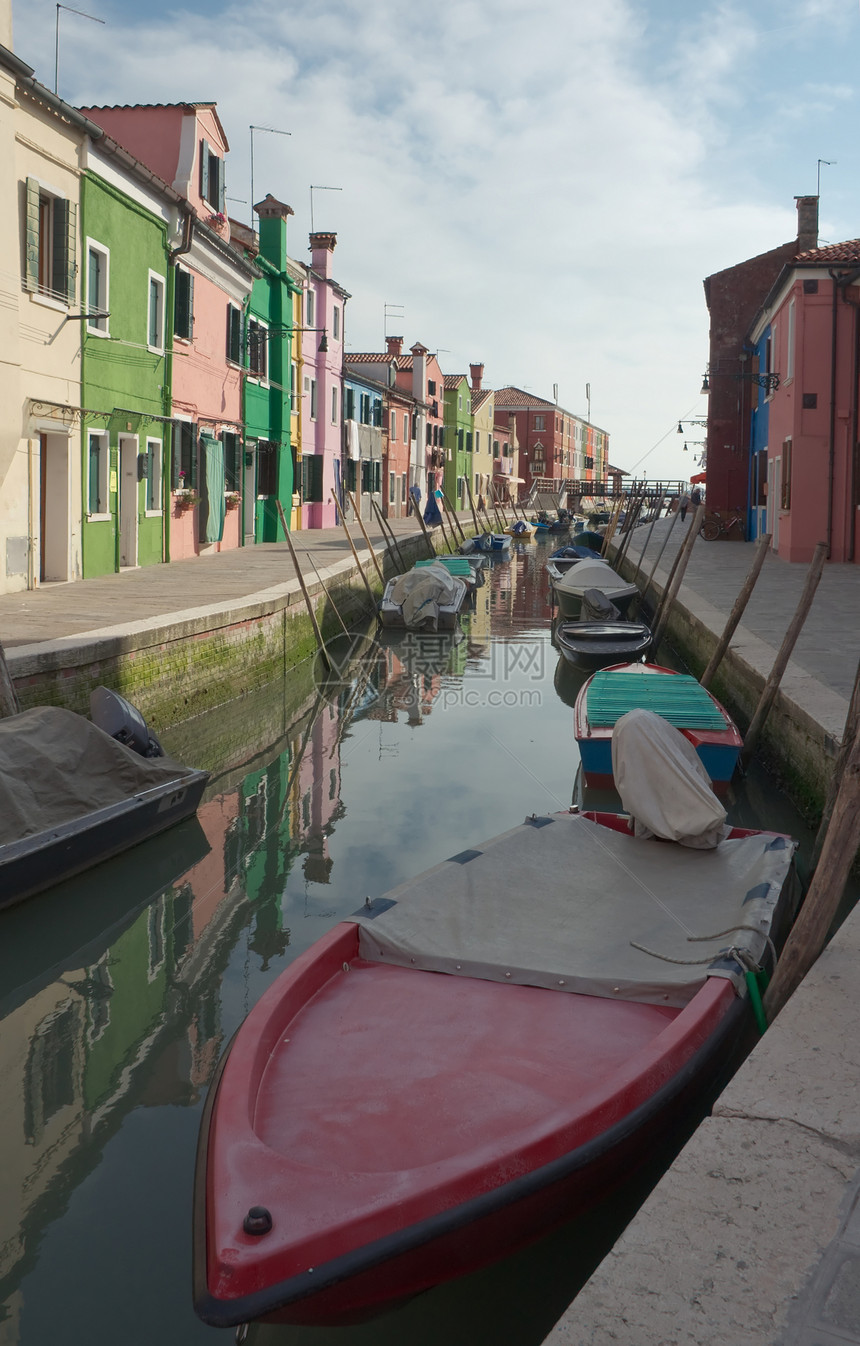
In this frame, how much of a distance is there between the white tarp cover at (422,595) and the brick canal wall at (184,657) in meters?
2.03

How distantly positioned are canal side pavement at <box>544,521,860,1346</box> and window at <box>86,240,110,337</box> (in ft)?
44.9

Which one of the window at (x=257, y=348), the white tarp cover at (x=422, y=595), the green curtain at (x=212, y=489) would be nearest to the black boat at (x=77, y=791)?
the white tarp cover at (x=422, y=595)

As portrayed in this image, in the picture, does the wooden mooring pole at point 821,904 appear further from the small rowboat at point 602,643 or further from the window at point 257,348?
the window at point 257,348

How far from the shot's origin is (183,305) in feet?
62.1

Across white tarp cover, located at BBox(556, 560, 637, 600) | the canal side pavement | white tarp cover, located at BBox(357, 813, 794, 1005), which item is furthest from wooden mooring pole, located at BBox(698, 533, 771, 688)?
white tarp cover, located at BBox(556, 560, 637, 600)

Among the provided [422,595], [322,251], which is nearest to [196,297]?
[422,595]

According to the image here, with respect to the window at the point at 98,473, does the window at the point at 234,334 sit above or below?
above

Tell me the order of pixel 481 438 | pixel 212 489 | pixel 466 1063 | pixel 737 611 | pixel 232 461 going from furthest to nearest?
1. pixel 481 438
2. pixel 232 461
3. pixel 212 489
4. pixel 737 611
5. pixel 466 1063

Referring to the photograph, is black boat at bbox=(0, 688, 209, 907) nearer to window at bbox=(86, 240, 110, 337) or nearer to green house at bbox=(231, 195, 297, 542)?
window at bbox=(86, 240, 110, 337)

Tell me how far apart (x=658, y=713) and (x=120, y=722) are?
4210 mm

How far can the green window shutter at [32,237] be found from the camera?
42.1ft

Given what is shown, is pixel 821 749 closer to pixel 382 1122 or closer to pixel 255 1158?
pixel 382 1122

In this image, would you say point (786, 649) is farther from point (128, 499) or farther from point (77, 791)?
point (128, 499)

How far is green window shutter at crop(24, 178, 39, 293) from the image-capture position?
12836mm
